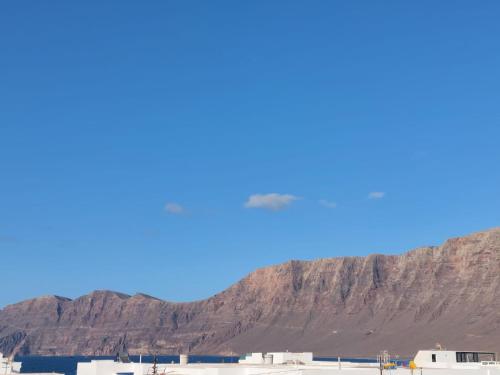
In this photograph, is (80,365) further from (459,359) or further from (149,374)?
(459,359)

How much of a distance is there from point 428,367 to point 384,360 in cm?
566

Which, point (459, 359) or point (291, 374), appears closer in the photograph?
point (291, 374)

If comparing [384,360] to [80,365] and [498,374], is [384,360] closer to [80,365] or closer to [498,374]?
[498,374]

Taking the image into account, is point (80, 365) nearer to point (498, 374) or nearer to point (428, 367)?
point (428, 367)

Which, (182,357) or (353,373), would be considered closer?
(353,373)

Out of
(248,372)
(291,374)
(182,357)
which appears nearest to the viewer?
(291,374)

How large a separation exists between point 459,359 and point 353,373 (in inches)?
1042

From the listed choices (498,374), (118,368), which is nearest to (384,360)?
(498,374)

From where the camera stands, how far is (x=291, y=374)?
8719 cm

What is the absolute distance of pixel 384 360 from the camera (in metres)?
104

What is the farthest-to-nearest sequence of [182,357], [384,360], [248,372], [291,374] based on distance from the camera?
[182,357] < [384,360] < [248,372] < [291,374]

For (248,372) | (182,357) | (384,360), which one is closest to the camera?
(248,372)

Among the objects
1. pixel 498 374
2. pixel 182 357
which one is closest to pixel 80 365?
pixel 182 357

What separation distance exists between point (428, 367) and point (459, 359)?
24.7ft
